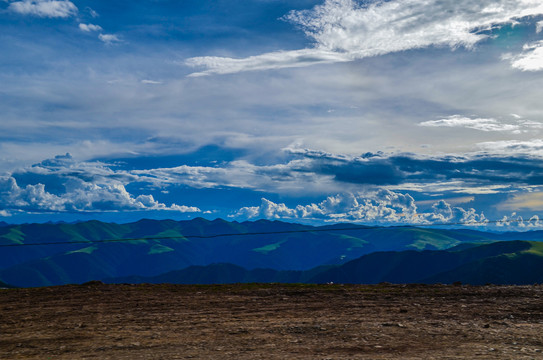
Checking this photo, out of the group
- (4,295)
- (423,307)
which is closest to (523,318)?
(423,307)

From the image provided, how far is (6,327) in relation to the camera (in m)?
18.6

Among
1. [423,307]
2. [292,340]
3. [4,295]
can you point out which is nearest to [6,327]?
[4,295]

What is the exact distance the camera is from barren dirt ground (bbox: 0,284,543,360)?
1413cm

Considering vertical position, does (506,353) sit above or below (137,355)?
above

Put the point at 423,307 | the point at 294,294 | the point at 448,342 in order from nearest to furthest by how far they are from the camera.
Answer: the point at 448,342, the point at 423,307, the point at 294,294

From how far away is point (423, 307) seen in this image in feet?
67.7

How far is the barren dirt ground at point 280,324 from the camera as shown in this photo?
14133 millimetres

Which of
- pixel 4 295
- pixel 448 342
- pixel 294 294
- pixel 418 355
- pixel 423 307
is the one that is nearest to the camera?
pixel 418 355

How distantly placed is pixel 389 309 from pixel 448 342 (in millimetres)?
5633

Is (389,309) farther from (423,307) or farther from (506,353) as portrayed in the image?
(506,353)

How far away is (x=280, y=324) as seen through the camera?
1772cm

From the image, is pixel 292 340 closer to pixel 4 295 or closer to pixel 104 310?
pixel 104 310

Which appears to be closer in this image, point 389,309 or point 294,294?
point 389,309

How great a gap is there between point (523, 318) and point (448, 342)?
583 centimetres
